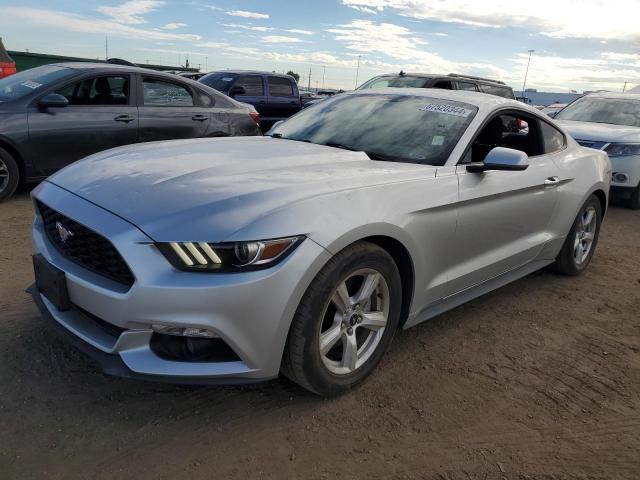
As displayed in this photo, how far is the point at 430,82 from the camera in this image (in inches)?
390

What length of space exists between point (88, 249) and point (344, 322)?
1.23 metres

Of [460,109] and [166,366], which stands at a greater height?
[460,109]

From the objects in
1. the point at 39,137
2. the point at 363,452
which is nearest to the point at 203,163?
the point at 363,452

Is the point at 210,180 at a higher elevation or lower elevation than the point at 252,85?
lower

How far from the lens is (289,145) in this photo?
3520 millimetres

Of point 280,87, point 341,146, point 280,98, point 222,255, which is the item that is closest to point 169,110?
point 341,146

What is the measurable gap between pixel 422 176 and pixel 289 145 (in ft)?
3.17

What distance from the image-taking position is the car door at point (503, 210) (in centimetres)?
322

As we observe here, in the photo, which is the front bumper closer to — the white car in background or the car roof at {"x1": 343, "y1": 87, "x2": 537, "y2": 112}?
the car roof at {"x1": 343, "y1": 87, "x2": 537, "y2": 112}

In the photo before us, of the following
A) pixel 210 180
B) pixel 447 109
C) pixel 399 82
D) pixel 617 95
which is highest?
→ pixel 617 95

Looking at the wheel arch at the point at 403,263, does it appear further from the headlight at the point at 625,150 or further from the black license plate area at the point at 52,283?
the headlight at the point at 625,150

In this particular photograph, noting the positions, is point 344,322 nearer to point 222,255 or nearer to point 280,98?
point 222,255

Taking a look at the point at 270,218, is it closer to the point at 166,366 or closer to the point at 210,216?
the point at 210,216

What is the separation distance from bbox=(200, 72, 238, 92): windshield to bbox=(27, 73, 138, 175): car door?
17.3ft
